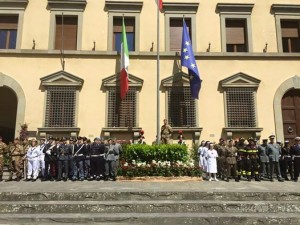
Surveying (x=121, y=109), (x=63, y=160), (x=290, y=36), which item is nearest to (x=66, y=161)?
(x=63, y=160)

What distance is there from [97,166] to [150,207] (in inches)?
193

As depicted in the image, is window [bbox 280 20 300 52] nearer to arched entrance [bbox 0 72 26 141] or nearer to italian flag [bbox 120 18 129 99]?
italian flag [bbox 120 18 129 99]

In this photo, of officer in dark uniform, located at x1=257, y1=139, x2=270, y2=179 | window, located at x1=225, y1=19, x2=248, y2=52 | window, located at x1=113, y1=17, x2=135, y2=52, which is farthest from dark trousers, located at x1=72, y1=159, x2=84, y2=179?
window, located at x1=225, y1=19, x2=248, y2=52

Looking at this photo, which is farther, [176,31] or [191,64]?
[176,31]

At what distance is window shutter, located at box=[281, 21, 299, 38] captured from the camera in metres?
17.5

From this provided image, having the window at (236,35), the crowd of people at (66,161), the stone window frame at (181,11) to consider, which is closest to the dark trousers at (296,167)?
A: the crowd of people at (66,161)

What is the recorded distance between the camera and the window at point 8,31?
16797 millimetres

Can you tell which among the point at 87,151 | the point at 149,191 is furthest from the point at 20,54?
the point at 149,191

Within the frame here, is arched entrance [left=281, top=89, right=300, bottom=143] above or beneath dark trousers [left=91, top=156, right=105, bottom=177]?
above

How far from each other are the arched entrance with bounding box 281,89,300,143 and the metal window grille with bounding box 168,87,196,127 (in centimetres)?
490

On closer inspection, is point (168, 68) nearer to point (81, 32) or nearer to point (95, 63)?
point (95, 63)

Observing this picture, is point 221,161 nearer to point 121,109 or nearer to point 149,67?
point 121,109

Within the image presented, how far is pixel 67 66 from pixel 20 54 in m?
2.48

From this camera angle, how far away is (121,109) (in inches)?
634
